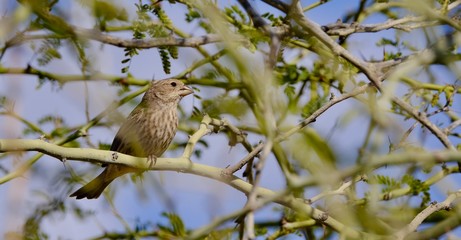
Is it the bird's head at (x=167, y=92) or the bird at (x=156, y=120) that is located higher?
the bird's head at (x=167, y=92)

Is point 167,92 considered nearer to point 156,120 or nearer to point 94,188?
point 156,120

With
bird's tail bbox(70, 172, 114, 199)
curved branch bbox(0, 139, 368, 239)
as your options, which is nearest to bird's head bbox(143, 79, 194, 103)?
bird's tail bbox(70, 172, 114, 199)

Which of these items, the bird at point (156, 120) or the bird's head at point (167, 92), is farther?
the bird's head at point (167, 92)

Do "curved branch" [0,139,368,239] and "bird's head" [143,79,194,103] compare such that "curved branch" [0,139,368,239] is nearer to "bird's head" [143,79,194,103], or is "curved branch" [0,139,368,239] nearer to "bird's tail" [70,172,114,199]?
"bird's tail" [70,172,114,199]

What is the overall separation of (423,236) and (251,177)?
13.4 feet

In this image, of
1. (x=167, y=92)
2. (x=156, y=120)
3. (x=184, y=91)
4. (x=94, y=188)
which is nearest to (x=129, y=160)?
(x=94, y=188)

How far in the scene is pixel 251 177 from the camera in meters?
6.05

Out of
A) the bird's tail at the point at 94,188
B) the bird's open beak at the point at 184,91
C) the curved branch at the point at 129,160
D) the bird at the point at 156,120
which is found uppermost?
the bird's open beak at the point at 184,91

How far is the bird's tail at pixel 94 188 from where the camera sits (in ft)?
21.2

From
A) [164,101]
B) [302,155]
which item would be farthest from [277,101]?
[164,101]

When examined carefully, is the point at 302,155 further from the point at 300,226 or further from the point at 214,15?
the point at 300,226

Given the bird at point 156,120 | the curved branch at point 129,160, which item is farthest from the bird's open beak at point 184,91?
the curved branch at point 129,160

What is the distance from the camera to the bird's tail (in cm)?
648

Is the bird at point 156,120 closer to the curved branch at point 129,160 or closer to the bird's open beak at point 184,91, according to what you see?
the bird's open beak at point 184,91
